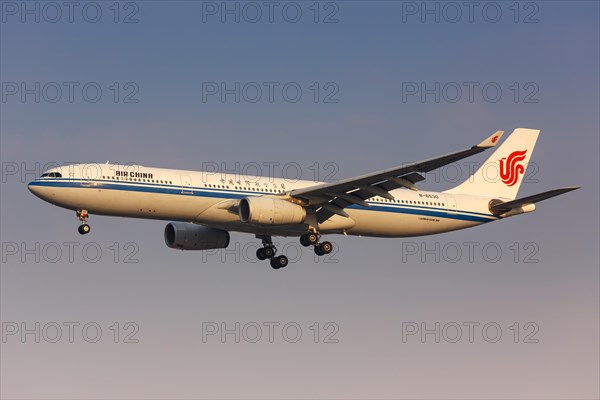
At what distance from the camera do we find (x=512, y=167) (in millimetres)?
59875

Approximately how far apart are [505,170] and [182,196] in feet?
65.7

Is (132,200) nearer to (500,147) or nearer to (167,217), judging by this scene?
(167,217)

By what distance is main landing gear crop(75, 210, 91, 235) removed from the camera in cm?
4791

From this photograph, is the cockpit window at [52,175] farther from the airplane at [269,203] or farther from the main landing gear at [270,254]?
the main landing gear at [270,254]

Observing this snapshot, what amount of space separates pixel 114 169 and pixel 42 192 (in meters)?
3.31

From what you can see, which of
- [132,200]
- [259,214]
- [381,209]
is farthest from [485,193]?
[132,200]

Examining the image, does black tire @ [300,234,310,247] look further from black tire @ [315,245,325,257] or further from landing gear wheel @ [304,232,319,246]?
black tire @ [315,245,325,257]

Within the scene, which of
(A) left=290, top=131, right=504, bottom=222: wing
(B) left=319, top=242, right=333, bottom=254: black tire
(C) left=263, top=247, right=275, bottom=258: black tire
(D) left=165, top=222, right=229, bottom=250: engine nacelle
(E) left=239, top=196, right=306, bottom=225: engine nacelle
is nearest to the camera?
(A) left=290, top=131, right=504, bottom=222: wing

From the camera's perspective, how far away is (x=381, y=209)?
53.2 meters

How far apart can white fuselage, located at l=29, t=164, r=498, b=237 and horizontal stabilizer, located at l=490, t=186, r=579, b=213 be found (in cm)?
547

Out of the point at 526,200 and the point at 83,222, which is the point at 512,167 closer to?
the point at 526,200

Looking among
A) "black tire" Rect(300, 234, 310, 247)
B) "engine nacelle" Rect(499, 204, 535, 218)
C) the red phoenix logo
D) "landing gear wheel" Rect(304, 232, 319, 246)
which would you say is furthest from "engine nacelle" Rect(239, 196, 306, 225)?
the red phoenix logo

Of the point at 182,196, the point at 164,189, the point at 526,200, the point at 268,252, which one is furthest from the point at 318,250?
the point at 526,200

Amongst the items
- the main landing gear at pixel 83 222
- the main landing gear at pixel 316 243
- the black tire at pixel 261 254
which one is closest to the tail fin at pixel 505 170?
the main landing gear at pixel 316 243
